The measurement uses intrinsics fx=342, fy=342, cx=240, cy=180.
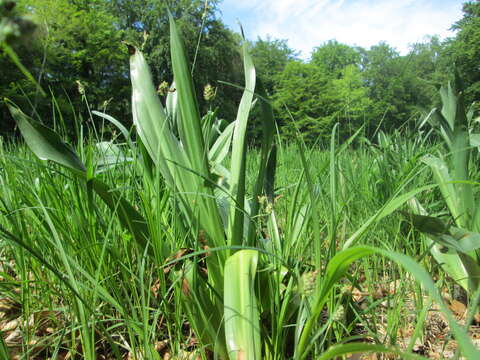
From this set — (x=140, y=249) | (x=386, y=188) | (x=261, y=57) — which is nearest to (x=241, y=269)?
(x=140, y=249)

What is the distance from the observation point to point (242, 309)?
1.97 feet

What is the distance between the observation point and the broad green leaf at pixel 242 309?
0.58 meters

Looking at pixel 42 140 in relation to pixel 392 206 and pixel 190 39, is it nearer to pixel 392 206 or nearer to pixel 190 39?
pixel 392 206

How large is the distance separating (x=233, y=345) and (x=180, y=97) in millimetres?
504

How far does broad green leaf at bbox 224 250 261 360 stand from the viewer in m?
0.58

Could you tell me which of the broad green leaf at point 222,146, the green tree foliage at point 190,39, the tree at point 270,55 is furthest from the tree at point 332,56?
the broad green leaf at point 222,146

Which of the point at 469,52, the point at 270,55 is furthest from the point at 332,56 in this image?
the point at 469,52

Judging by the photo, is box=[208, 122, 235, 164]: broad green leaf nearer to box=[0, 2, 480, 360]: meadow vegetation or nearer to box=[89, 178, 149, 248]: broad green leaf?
box=[0, 2, 480, 360]: meadow vegetation

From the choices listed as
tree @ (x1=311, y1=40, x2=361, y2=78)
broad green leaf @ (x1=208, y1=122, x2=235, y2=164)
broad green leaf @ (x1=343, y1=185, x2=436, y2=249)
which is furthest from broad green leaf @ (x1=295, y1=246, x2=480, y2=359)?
tree @ (x1=311, y1=40, x2=361, y2=78)

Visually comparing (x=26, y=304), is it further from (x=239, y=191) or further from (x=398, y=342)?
(x=398, y=342)

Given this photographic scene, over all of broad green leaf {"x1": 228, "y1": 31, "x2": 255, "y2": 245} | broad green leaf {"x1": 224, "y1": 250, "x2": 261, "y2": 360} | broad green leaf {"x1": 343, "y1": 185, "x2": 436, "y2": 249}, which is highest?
broad green leaf {"x1": 228, "y1": 31, "x2": 255, "y2": 245}

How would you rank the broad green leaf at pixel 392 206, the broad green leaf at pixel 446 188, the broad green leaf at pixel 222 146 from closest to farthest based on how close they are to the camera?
the broad green leaf at pixel 392 206, the broad green leaf at pixel 446 188, the broad green leaf at pixel 222 146

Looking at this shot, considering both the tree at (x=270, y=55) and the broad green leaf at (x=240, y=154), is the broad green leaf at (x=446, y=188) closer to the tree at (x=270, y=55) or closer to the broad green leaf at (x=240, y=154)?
the broad green leaf at (x=240, y=154)

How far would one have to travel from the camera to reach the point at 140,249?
2.39 feet
